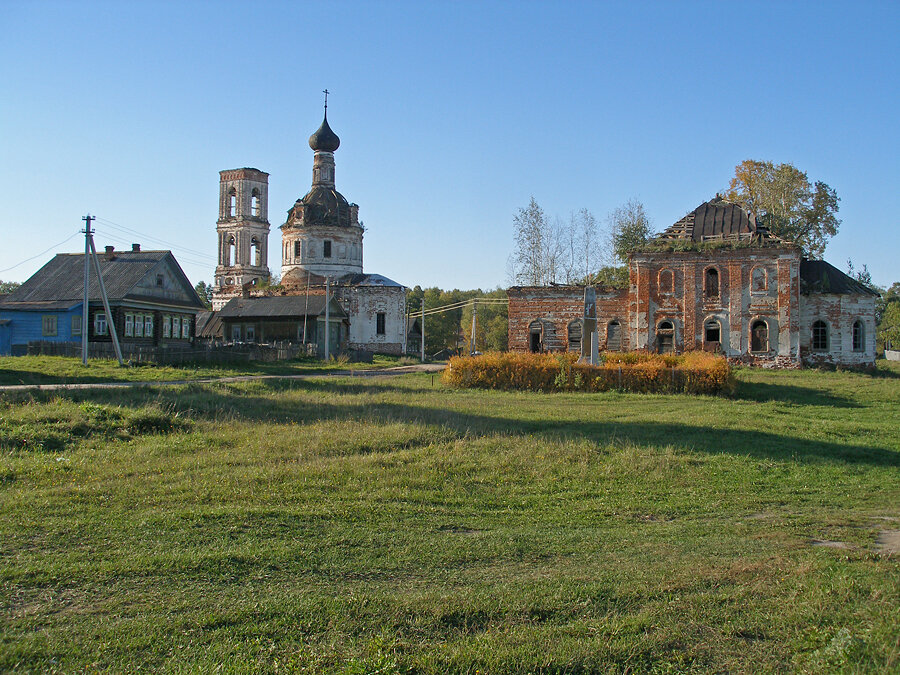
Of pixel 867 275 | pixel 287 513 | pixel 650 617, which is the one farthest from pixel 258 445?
pixel 867 275

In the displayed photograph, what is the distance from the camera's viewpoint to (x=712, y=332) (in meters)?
38.3

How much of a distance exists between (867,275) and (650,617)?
70.9m

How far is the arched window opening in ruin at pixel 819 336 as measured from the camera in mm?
36938

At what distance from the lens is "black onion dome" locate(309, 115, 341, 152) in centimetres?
5338

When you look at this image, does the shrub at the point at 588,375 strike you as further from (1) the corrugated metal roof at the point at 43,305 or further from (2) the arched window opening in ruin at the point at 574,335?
(1) the corrugated metal roof at the point at 43,305

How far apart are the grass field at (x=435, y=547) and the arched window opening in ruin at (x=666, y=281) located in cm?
2436

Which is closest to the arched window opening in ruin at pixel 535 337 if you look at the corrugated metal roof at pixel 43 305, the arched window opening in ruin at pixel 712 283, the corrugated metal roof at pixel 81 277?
the arched window opening in ruin at pixel 712 283

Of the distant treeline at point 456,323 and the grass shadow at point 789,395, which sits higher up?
the distant treeline at point 456,323

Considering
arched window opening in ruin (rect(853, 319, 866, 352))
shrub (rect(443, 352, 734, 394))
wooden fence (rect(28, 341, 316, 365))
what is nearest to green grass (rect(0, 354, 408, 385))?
wooden fence (rect(28, 341, 316, 365))

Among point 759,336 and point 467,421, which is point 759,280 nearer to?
point 759,336

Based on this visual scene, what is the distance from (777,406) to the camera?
2153 cm

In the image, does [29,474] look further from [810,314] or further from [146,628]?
[810,314]

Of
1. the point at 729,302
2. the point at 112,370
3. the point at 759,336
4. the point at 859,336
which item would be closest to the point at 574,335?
the point at 729,302

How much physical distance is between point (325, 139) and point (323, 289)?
1216 cm
